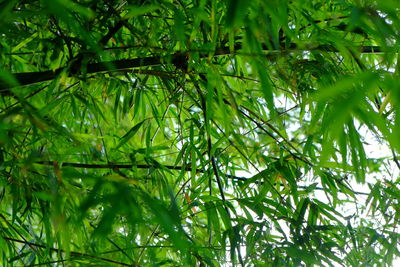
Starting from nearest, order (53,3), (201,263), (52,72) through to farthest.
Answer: (53,3) < (52,72) < (201,263)

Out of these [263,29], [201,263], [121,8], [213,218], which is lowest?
[201,263]

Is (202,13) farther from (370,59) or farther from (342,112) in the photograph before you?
(370,59)

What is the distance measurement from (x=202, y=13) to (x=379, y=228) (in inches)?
35.9

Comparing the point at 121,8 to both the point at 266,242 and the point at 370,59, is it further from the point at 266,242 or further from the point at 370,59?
the point at 370,59

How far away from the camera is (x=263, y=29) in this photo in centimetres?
84

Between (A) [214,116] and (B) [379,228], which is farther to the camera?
(B) [379,228]

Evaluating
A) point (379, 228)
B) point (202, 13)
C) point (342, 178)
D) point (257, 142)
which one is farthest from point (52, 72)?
point (379, 228)

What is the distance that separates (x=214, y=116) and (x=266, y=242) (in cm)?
35

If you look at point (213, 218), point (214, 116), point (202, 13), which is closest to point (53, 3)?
point (202, 13)

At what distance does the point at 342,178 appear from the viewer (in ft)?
4.76

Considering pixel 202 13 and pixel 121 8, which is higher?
pixel 121 8

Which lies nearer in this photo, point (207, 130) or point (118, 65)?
point (118, 65)

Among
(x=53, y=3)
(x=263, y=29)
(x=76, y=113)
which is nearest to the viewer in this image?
(x=53, y=3)

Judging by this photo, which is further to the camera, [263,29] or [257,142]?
[257,142]
